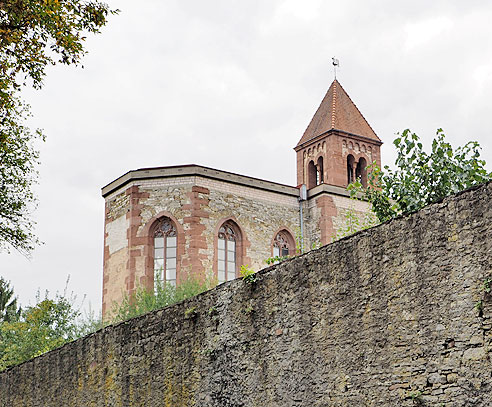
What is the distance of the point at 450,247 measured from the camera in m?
6.85

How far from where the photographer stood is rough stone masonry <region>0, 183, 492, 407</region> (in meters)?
6.60

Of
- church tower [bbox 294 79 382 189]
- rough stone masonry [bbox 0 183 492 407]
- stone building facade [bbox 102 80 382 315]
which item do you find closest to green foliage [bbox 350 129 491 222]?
rough stone masonry [bbox 0 183 492 407]

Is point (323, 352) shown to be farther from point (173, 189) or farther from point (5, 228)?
point (173, 189)

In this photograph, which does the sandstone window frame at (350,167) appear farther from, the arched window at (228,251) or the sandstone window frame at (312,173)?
the arched window at (228,251)

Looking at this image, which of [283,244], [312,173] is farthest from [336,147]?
[283,244]

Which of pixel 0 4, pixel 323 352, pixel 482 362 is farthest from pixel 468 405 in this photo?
pixel 0 4

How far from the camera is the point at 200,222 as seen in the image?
25.7m

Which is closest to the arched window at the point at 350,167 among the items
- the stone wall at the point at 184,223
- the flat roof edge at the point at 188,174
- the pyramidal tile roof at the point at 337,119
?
the pyramidal tile roof at the point at 337,119

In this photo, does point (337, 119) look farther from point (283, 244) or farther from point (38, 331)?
point (38, 331)

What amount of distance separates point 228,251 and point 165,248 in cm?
215

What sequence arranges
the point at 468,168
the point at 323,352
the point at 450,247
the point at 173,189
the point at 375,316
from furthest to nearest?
1. the point at 173,189
2. the point at 468,168
3. the point at 323,352
4. the point at 375,316
5. the point at 450,247

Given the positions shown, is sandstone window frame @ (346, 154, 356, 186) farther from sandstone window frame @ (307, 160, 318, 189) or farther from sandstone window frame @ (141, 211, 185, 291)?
sandstone window frame @ (141, 211, 185, 291)

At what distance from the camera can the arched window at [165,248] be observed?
1008 inches

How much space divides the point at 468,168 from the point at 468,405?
644 cm
